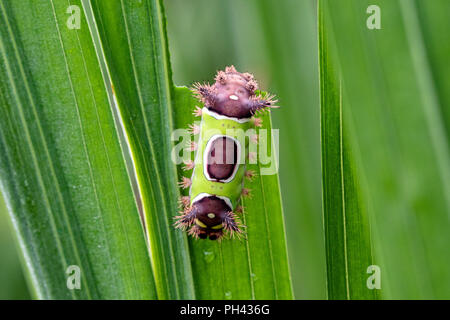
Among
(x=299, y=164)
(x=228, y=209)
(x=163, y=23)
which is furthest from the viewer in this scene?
(x=299, y=164)

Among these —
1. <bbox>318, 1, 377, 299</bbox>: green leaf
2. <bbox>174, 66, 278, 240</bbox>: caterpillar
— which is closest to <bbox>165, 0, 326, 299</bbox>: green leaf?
<bbox>174, 66, 278, 240</bbox>: caterpillar

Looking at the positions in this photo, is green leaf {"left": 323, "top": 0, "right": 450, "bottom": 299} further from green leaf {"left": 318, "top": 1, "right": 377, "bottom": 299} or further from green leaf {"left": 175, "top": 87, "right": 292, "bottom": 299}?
green leaf {"left": 175, "top": 87, "right": 292, "bottom": 299}

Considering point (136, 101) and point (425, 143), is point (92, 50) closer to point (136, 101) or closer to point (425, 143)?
point (136, 101)

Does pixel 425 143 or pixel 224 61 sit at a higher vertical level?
pixel 224 61

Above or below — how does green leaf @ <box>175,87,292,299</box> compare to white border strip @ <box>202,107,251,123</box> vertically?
below

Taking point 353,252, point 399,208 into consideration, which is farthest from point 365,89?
point 353,252
